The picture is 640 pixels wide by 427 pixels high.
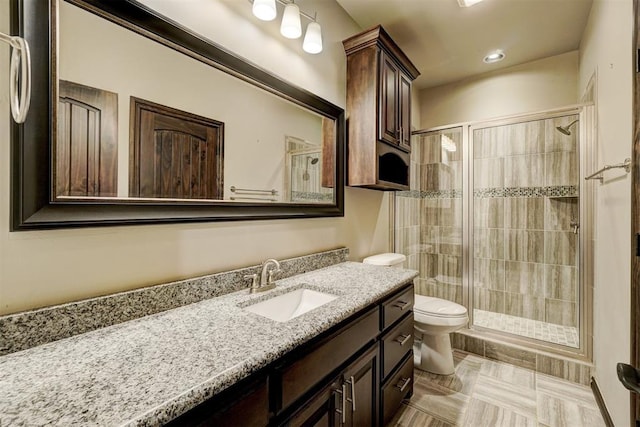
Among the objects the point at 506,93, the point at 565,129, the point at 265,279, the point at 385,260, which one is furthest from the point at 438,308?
the point at 506,93

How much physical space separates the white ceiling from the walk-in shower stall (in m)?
0.61

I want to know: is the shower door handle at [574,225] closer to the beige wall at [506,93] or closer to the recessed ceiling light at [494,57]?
the beige wall at [506,93]

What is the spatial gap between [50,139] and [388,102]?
71.2 inches

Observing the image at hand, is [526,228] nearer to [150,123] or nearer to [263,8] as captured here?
[263,8]

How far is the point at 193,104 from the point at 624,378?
5.36 ft

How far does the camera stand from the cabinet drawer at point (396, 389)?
149 centimetres

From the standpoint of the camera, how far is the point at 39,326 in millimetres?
791

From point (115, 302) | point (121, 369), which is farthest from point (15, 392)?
point (115, 302)

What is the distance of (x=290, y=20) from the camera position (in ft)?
4.79

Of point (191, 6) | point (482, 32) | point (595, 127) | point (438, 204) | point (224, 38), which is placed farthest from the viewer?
point (438, 204)

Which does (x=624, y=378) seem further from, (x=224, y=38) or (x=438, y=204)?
(x=438, y=204)

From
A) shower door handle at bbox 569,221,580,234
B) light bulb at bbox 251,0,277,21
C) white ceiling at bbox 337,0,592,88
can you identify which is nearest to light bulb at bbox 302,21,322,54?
light bulb at bbox 251,0,277,21

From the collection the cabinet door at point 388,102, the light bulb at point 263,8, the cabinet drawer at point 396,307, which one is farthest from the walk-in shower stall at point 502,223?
the light bulb at point 263,8

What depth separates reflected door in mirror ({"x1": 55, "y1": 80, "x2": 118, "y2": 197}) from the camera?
0.86 meters
